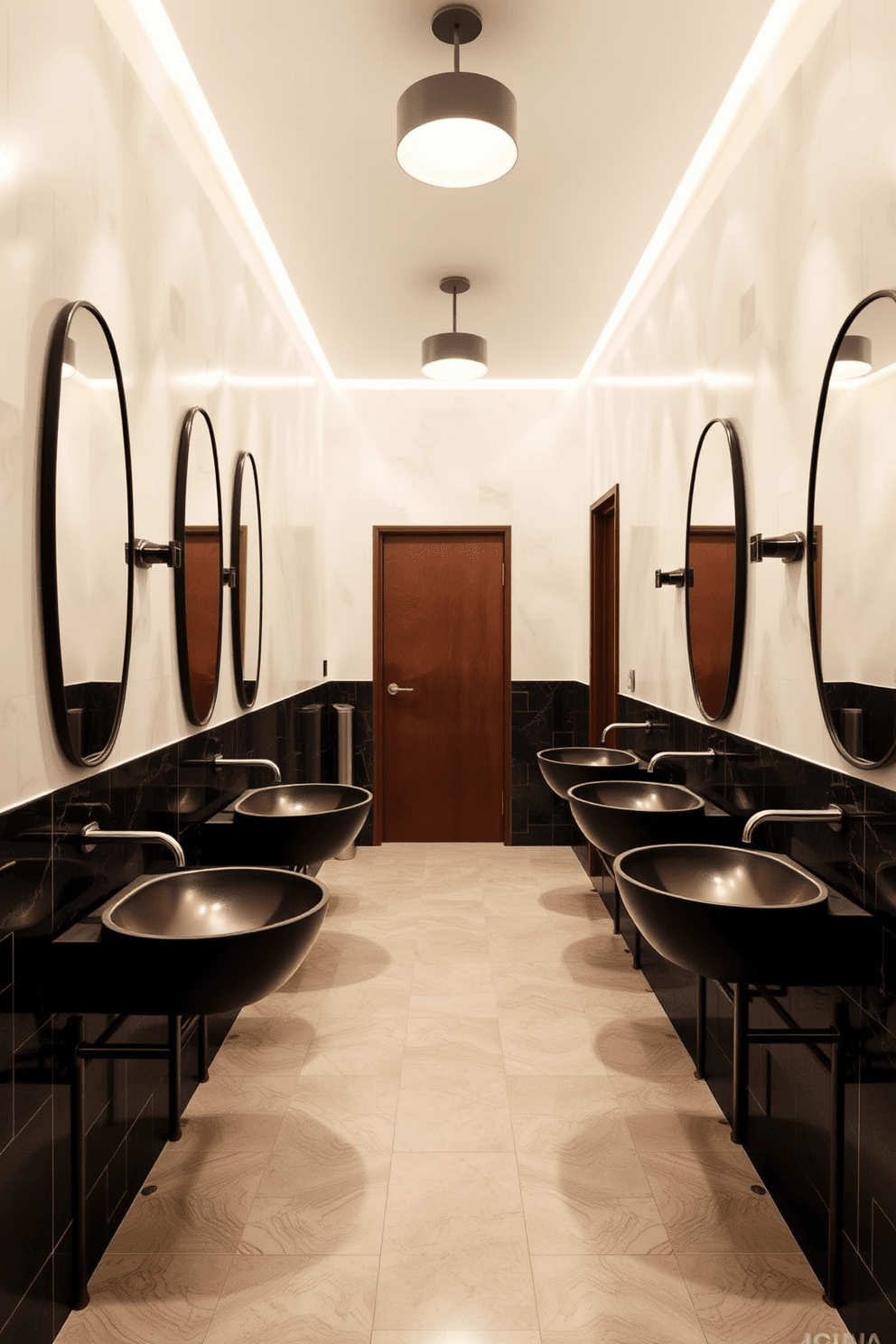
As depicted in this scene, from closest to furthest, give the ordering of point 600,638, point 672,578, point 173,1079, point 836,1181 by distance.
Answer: point 836,1181 < point 173,1079 < point 672,578 < point 600,638

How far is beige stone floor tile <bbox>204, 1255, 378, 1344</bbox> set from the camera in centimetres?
165

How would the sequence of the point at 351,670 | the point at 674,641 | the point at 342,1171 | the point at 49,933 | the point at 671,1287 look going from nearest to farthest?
the point at 49,933 < the point at 671,1287 < the point at 342,1171 < the point at 674,641 < the point at 351,670

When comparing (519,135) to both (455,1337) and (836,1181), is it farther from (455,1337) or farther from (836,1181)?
(455,1337)

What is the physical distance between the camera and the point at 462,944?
373 cm

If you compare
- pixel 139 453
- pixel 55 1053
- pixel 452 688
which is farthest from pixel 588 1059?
pixel 452 688

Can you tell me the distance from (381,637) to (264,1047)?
288 centimetres

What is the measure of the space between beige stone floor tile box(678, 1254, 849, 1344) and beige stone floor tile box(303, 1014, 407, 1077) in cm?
110

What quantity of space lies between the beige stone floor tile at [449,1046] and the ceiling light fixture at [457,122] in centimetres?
254

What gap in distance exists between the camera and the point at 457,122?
2174 millimetres

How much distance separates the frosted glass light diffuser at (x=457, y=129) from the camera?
2.15 metres

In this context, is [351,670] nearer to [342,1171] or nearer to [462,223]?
[462,223]

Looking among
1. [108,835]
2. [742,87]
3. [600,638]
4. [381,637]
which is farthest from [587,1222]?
[381,637]

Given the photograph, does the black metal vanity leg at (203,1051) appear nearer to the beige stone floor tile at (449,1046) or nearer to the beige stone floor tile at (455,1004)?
the beige stone floor tile at (449,1046)

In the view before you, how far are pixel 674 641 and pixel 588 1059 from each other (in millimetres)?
1433
